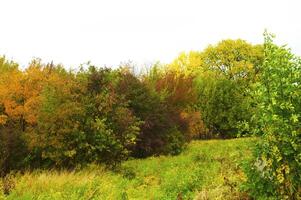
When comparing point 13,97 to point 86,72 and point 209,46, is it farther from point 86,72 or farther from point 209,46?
point 209,46

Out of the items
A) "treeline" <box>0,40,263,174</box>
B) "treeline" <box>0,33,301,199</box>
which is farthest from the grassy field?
"treeline" <box>0,40,263,174</box>

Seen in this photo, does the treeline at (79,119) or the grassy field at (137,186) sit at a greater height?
the treeline at (79,119)

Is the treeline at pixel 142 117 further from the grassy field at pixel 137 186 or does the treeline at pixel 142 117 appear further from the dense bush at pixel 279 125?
the grassy field at pixel 137 186

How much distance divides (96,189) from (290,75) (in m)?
6.38

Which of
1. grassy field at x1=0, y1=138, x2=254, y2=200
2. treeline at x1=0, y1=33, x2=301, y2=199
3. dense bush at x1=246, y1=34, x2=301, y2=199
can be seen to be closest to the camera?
dense bush at x1=246, y1=34, x2=301, y2=199

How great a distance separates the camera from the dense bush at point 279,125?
8.33 m

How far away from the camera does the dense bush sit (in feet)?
27.3

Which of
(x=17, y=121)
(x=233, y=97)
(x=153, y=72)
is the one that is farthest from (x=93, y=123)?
(x=233, y=97)

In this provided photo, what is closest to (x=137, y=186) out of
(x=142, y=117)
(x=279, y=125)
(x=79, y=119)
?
(x=79, y=119)

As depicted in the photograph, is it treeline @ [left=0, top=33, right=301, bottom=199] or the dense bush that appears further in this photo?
treeline @ [left=0, top=33, right=301, bottom=199]

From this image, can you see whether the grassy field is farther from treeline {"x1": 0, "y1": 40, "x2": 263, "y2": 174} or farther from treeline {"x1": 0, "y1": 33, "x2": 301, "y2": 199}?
treeline {"x1": 0, "y1": 40, "x2": 263, "y2": 174}

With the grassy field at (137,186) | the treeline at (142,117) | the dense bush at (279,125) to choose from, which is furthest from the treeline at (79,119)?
the dense bush at (279,125)

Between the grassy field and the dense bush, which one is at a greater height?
the dense bush

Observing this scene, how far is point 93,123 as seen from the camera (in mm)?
20047
